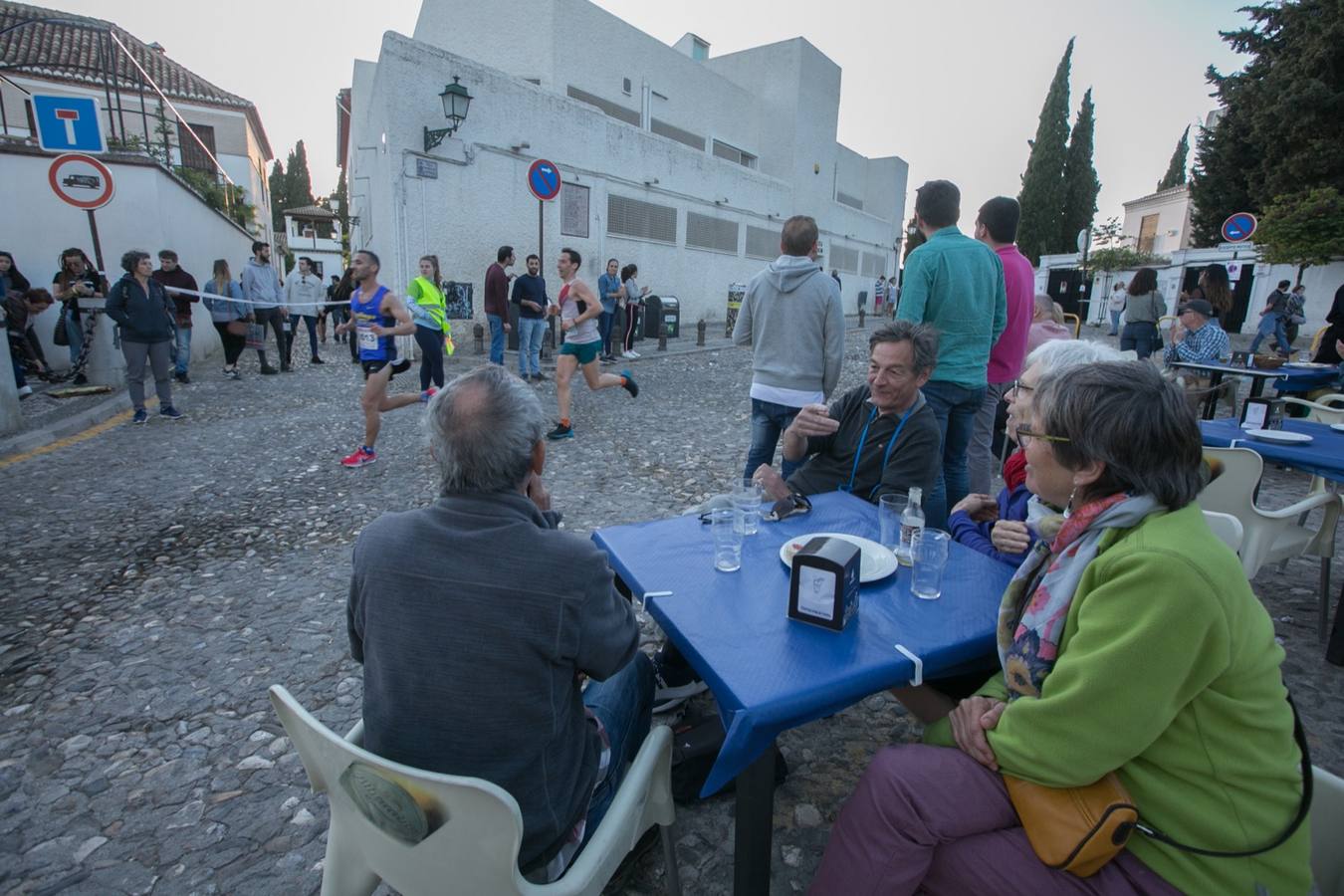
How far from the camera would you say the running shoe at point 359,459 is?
5.88m

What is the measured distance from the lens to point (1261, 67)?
2173 centimetres

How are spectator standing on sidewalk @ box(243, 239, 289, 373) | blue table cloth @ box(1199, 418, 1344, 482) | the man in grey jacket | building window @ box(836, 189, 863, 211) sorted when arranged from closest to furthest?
the man in grey jacket → blue table cloth @ box(1199, 418, 1344, 482) → spectator standing on sidewalk @ box(243, 239, 289, 373) → building window @ box(836, 189, 863, 211)

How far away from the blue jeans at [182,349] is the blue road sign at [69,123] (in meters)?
3.11

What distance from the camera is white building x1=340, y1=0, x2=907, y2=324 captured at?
13648mm

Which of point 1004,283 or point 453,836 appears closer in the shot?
point 453,836

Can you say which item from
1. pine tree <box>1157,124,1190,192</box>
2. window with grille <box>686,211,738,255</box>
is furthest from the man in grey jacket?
pine tree <box>1157,124,1190,192</box>

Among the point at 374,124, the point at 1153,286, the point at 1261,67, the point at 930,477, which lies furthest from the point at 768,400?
the point at 1261,67

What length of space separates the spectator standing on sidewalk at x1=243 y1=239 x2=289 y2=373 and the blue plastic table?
11244 mm

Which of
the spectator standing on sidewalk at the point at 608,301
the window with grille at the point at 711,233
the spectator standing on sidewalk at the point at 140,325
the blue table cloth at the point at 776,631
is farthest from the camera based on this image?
the window with grille at the point at 711,233

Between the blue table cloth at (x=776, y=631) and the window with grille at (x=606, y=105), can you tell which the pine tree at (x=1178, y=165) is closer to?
the window with grille at (x=606, y=105)

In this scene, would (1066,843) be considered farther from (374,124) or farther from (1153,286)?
(374,124)

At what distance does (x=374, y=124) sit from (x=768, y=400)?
51.3 ft

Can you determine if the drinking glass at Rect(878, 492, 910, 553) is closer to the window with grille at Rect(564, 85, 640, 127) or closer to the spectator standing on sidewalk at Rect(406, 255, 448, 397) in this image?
the spectator standing on sidewalk at Rect(406, 255, 448, 397)

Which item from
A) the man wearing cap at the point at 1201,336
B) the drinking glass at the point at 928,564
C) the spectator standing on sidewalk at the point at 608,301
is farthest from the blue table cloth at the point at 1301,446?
the spectator standing on sidewalk at the point at 608,301
